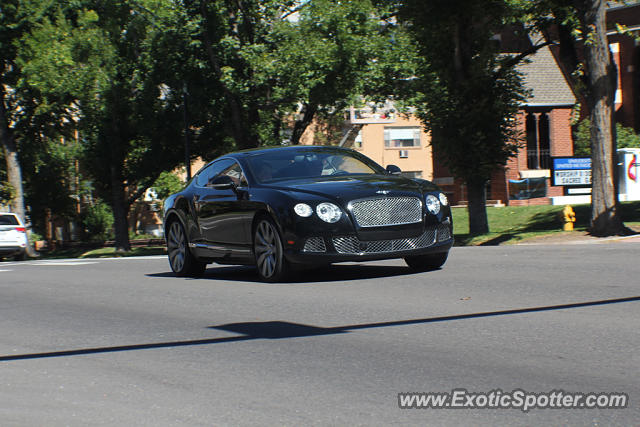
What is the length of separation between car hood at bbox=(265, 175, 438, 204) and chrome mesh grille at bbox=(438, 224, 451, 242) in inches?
18.5

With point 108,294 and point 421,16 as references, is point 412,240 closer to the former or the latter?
point 108,294

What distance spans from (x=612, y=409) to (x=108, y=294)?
25.7ft

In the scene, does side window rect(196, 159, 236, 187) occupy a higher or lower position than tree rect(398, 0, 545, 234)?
lower

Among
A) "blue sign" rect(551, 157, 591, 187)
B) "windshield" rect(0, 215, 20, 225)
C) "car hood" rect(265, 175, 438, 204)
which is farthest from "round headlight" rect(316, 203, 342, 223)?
"windshield" rect(0, 215, 20, 225)

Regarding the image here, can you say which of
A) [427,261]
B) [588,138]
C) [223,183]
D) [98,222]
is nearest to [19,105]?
[98,222]

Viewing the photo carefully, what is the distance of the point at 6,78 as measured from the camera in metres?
41.6

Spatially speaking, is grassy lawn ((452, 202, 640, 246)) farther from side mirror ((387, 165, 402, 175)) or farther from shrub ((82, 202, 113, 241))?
shrub ((82, 202, 113, 241))

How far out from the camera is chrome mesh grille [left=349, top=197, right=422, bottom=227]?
10.2 m

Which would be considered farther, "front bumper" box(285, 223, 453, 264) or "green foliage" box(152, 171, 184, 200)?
"green foliage" box(152, 171, 184, 200)

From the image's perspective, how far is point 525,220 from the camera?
32.2m

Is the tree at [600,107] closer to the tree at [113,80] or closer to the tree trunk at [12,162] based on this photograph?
the tree at [113,80]

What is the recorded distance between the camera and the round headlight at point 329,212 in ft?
33.2

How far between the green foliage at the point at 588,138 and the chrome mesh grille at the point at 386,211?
32.4 meters

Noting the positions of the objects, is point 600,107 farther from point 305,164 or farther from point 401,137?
point 401,137
